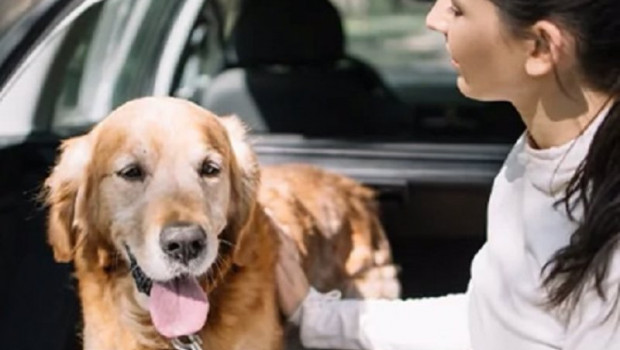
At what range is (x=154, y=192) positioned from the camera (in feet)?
8.16

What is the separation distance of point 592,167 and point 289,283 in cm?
114

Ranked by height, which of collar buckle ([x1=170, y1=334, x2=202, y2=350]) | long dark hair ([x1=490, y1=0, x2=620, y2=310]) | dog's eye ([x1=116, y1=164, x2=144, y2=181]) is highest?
long dark hair ([x1=490, y1=0, x2=620, y2=310])

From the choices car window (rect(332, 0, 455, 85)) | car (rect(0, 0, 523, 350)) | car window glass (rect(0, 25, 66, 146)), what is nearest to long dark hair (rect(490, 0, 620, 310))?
car (rect(0, 0, 523, 350))

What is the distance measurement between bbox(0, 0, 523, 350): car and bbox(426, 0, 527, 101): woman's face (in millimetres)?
808

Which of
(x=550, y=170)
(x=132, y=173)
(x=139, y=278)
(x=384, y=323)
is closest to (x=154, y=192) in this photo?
(x=132, y=173)

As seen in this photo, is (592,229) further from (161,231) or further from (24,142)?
(24,142)

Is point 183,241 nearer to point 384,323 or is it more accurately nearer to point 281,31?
point 384,323

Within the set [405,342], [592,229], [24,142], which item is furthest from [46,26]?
[592,229]

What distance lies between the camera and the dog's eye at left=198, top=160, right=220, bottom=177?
255cm

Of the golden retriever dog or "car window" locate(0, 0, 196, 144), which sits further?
"car window" locate(0, 0, 196, 144)

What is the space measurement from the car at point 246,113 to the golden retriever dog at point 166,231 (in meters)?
0.19

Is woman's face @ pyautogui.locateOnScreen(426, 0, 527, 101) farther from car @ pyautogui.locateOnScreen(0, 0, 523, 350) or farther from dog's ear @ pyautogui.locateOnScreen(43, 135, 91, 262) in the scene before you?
dog's ear @ pyautogui.locateOnScreen(43, 135, 91, 262)

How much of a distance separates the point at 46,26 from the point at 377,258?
4.87 ft

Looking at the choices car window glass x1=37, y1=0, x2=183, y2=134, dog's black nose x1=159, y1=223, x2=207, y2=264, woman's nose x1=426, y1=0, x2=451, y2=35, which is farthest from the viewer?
car window glass x1=37, y1=0, x2=183, y2=134
